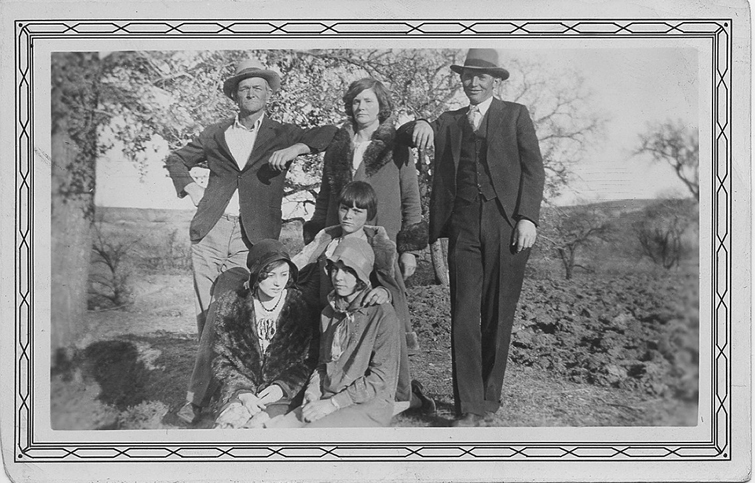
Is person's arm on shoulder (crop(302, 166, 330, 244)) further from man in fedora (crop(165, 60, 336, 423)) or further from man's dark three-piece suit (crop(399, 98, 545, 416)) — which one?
man's dark three-piece suit (crop(399, 98, 545, 416))

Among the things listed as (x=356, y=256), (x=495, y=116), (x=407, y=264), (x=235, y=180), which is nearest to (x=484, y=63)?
(x=495, y=116)

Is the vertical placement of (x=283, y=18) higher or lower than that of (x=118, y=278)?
higher

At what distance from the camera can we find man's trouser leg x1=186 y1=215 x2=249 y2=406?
174 inches

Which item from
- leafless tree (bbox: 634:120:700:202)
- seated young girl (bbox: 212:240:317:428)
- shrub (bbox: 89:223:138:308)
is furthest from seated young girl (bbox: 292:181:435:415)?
leafless tree (bbox: 634:120:700:202)

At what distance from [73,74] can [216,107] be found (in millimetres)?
905

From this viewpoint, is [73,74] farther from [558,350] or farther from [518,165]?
[558,350]

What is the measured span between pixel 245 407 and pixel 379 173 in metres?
1.62

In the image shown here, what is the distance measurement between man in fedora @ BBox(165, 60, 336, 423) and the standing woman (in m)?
0.15

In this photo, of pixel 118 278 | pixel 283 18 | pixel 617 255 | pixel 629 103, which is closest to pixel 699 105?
pixel 629 103

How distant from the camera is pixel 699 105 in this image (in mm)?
4512

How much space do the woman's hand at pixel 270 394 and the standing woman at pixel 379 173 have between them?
32.5 inches

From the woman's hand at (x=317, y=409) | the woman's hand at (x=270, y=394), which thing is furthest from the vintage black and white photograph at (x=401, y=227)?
the woman's hand at (x=317, y=409)

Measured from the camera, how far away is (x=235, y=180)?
176 inches

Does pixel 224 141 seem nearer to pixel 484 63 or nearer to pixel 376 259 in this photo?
pixel 376 259
